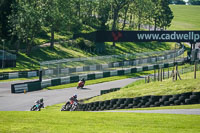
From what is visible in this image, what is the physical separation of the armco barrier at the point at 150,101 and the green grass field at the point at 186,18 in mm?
96143

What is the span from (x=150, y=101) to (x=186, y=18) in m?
118

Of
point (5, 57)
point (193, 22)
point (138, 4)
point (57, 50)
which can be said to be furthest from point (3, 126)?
point (193, 22)

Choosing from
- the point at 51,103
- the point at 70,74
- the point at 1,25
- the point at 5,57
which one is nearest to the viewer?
the point at 51,103

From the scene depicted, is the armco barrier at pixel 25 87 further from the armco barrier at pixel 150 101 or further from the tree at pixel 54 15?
the tree at pixel 54 15

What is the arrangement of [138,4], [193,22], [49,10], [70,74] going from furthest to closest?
[193,22] < [138,4] < [49,10] < [70,74]

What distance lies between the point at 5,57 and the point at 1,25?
855cm

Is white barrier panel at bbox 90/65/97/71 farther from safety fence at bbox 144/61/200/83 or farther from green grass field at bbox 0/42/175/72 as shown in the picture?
safety fence at bbox 144/61/200/83

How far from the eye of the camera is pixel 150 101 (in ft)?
57.1

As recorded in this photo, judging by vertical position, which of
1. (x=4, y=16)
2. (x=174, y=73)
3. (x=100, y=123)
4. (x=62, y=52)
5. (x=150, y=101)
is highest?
(x=4, y=16)

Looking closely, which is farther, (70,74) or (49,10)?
(49,10)

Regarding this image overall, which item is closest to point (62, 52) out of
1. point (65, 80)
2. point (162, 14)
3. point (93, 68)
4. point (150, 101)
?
point (93, 68)

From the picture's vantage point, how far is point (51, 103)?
91.8 feet

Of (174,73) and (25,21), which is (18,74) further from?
(174,73)

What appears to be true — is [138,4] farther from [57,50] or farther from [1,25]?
[1,25]
